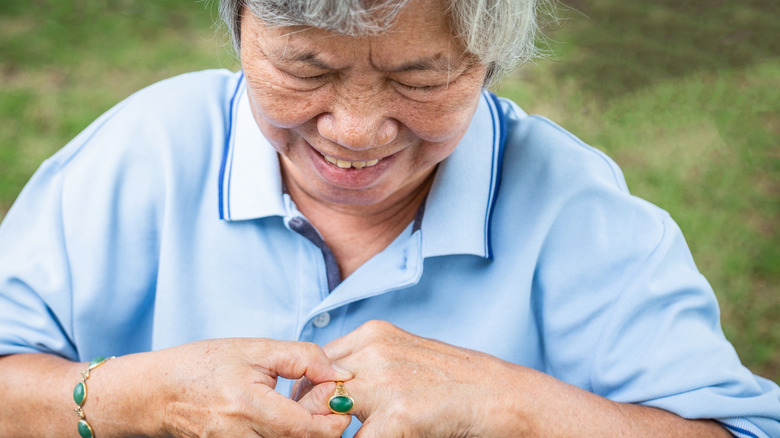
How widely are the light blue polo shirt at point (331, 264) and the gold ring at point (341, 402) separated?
25cm

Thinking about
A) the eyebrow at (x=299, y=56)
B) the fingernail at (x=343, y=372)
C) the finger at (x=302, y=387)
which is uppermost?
the eyebrow at (x=299, y=56)

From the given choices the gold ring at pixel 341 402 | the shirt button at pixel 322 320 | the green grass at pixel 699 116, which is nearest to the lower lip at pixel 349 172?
the shirt button at pixel 322 320

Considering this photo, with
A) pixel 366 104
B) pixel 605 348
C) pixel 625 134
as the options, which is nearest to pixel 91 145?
pixel 366 104

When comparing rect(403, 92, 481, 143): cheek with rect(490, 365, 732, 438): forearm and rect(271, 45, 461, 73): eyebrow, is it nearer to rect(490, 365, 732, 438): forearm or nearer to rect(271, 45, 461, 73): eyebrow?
rect(271, 45, 461, 73): eyebrow

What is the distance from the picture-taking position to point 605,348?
1.70 metres

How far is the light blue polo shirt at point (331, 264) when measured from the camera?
1704mm

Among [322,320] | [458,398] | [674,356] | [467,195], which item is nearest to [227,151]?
[322,320]

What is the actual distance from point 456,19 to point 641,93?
4.15 m

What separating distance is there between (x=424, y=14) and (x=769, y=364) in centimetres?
288

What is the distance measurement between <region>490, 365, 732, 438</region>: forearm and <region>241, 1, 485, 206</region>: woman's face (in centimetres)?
51

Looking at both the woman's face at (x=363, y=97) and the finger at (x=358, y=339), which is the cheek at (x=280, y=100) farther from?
the finger at (x=358, y=339)

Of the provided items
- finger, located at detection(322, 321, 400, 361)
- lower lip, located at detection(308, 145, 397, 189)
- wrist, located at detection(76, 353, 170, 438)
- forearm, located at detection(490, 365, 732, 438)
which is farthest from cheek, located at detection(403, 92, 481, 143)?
wrist, located at detection(76, 353, 170, 438)

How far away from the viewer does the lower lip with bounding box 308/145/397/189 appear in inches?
62.3

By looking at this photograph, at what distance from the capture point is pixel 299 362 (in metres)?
1.53
